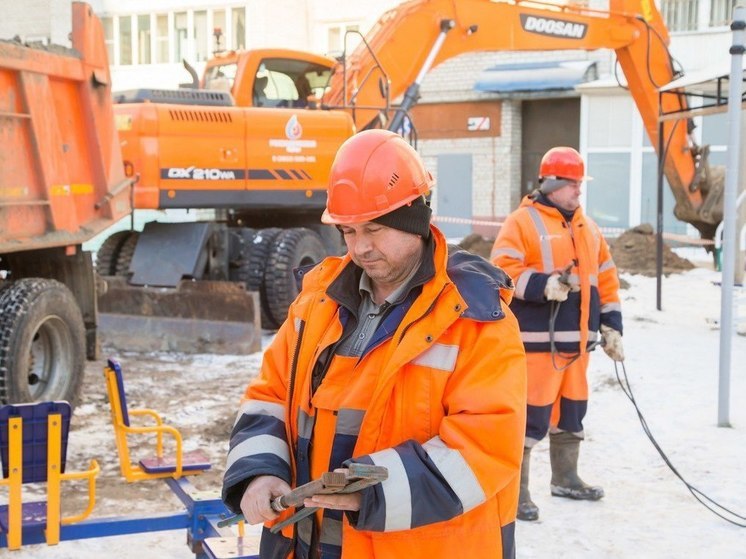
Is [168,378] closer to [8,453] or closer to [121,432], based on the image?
[121,432]

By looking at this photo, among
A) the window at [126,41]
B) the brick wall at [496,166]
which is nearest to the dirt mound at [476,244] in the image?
the brick wall at [496,166]

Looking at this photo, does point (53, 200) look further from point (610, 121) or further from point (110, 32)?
point (110, 32)

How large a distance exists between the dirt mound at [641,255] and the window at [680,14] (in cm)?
645

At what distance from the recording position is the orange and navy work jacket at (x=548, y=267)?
5188 mm

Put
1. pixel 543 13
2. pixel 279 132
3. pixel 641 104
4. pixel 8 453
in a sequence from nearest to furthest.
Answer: pixel 8 453 < pixel 279 132 < pixel 543 13 < pixel 641 104

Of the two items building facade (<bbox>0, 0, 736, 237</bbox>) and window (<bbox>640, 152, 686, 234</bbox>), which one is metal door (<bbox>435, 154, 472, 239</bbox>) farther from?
window (<bbox>640, 152, 686, 234</bbox>)

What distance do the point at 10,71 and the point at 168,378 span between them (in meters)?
3.11

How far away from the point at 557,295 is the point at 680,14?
776 inches

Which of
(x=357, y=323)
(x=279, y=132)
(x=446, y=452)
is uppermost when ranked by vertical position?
(x=279, y=132)

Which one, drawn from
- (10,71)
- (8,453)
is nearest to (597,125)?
(10,71)

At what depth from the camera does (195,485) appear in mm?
5719

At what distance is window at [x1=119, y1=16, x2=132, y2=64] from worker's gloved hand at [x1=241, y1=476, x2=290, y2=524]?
31.3 m

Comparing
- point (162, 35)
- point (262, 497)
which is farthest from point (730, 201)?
point (162, 35)

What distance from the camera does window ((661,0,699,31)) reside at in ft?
74.8
